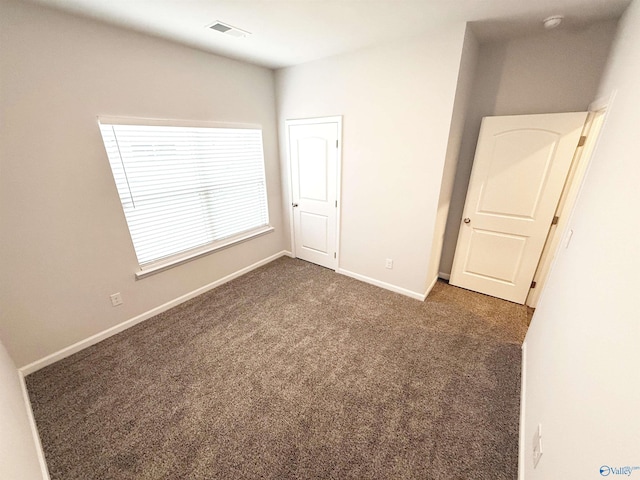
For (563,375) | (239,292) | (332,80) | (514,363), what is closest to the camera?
(563,375)

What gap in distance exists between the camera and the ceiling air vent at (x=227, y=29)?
1961 millimetres

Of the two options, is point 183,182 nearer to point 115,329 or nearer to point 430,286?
point 115,329

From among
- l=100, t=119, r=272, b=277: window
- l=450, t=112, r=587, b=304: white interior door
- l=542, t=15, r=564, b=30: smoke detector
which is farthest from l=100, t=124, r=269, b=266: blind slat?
l=542, t=15, r=564, b=30: smoke detector

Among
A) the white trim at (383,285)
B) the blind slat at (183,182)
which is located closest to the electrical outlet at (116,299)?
the blind slat at (183,182)

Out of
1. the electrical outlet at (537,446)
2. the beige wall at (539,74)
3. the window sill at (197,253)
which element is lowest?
the electrical outlet at (537,446)

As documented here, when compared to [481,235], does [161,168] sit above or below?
above

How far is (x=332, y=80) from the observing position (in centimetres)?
274

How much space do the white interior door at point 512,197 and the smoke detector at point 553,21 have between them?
2.14ft

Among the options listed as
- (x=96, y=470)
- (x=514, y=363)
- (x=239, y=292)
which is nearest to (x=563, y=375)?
(x=514, y=363)

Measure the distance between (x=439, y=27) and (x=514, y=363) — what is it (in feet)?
9.06

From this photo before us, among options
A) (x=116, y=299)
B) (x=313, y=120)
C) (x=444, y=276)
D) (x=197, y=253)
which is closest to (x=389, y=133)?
(x=313, y=120)

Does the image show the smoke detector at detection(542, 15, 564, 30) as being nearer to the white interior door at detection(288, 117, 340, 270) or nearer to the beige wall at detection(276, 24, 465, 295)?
the beige wall at detection(276, 24, 465, 295)

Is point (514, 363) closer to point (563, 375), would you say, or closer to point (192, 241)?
point (563, 375)

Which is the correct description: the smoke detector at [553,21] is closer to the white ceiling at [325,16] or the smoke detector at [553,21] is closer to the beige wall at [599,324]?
the white ceiling at [325,16]
